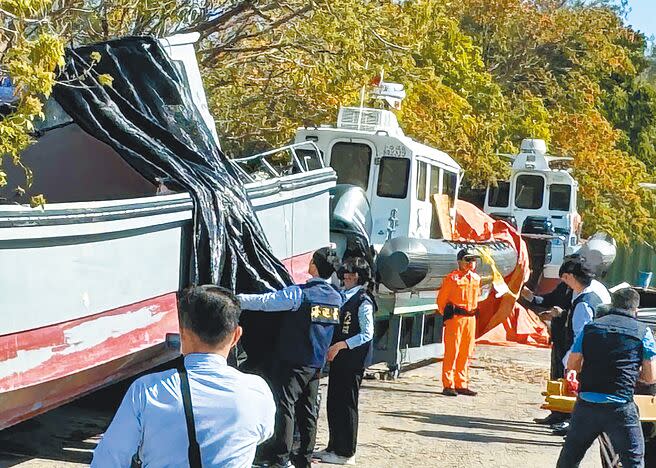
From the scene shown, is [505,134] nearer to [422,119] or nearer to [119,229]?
Result: [422,119]

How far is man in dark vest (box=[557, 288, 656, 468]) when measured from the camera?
702cm

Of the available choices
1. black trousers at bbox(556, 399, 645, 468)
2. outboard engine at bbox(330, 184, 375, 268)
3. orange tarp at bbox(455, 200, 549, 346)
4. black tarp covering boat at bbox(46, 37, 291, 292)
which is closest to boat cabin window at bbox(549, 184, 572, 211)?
orange tarp at bbox(455, 200, 549, 346)

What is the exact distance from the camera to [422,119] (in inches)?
837

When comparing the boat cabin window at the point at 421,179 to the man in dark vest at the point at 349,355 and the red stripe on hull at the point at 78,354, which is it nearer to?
the man in dark vest at the point at 349,355

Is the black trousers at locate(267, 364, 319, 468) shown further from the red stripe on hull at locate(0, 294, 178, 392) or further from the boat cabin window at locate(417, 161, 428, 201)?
the boat cabin window at locate(417, 161, 428, 201)

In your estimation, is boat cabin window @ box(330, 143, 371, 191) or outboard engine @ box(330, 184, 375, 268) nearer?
outboard engine @ box(330, 184, 375, 268)

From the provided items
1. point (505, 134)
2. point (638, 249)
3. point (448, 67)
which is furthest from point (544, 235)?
point (638, 249)

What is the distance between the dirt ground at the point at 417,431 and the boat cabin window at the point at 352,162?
267 cm

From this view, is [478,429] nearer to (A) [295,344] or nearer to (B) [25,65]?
(A) [295,344]

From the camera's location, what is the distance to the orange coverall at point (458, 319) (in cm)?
1226

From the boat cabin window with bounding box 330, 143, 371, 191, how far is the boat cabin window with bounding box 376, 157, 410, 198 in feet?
0.64

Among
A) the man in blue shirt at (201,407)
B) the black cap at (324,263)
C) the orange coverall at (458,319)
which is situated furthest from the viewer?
the orange coverall at (458,319)

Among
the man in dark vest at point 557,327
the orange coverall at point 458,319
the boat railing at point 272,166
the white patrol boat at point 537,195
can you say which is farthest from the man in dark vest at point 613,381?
the white patrol boat at point 537,195

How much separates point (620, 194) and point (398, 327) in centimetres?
2128
